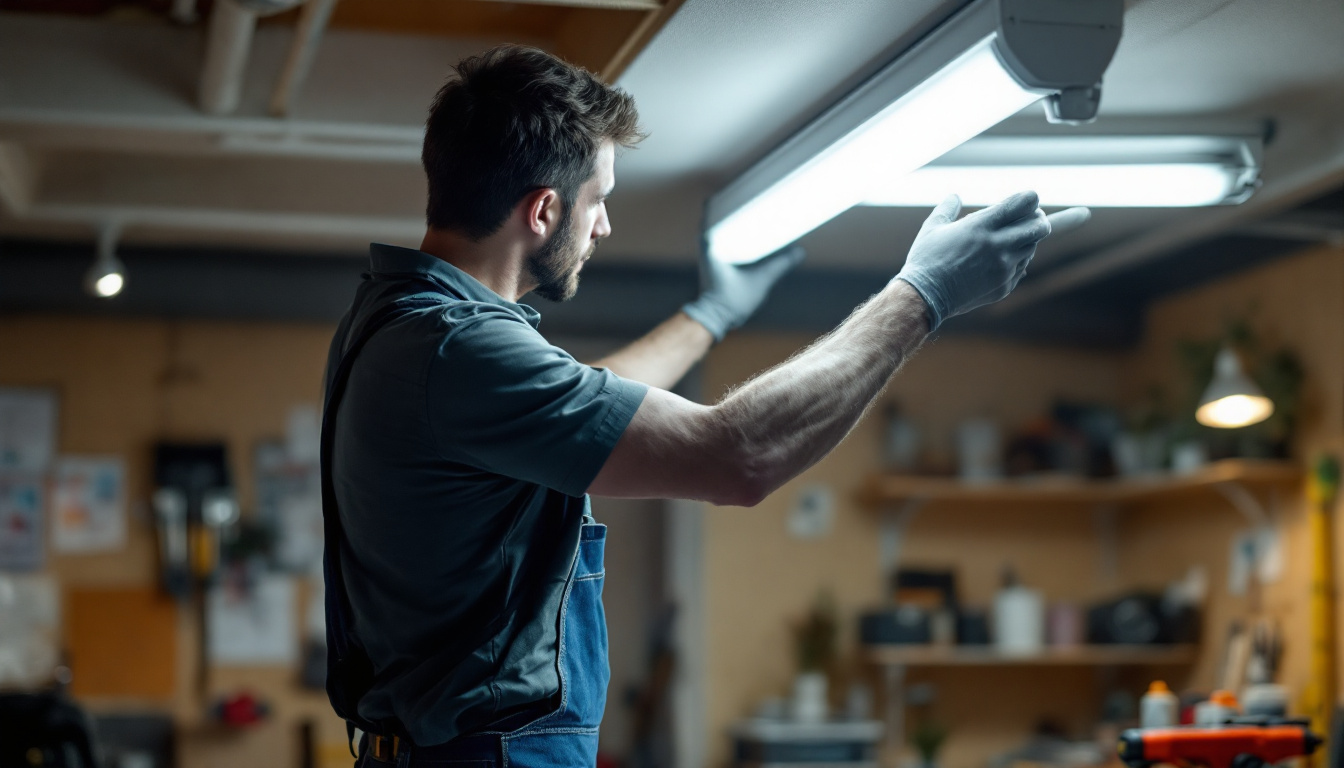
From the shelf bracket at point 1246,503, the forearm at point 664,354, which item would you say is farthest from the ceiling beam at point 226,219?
the shelf bracket at point 1246,503

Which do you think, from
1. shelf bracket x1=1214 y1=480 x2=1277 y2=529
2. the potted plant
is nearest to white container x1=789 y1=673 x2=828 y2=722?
→ the potted plant

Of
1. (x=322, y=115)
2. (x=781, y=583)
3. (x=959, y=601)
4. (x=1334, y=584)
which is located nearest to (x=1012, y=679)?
(x=959, y=601)

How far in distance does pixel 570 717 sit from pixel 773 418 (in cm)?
45

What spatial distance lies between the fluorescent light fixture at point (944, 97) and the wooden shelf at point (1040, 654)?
2.61m

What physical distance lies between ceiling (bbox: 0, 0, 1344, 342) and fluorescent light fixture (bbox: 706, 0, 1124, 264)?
0.21 meters

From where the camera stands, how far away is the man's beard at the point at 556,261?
184cm

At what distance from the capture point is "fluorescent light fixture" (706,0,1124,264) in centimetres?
225

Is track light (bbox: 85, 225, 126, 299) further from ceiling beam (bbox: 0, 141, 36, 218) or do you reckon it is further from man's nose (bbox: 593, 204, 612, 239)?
man's nose (bbox: 593, 204, 612, 239)

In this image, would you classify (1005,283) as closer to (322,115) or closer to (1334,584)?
(322,115)

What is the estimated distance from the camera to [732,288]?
9.65 ft

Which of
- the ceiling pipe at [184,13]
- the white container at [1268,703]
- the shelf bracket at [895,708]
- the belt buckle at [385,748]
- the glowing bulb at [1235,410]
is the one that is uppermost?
the ceiling pipe at [184,13]

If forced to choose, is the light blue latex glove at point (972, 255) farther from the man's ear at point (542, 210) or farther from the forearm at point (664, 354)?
the forearm at point (664, 354)

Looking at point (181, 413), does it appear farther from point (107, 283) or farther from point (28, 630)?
point (107, 283)

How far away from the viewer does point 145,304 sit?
194 inches
